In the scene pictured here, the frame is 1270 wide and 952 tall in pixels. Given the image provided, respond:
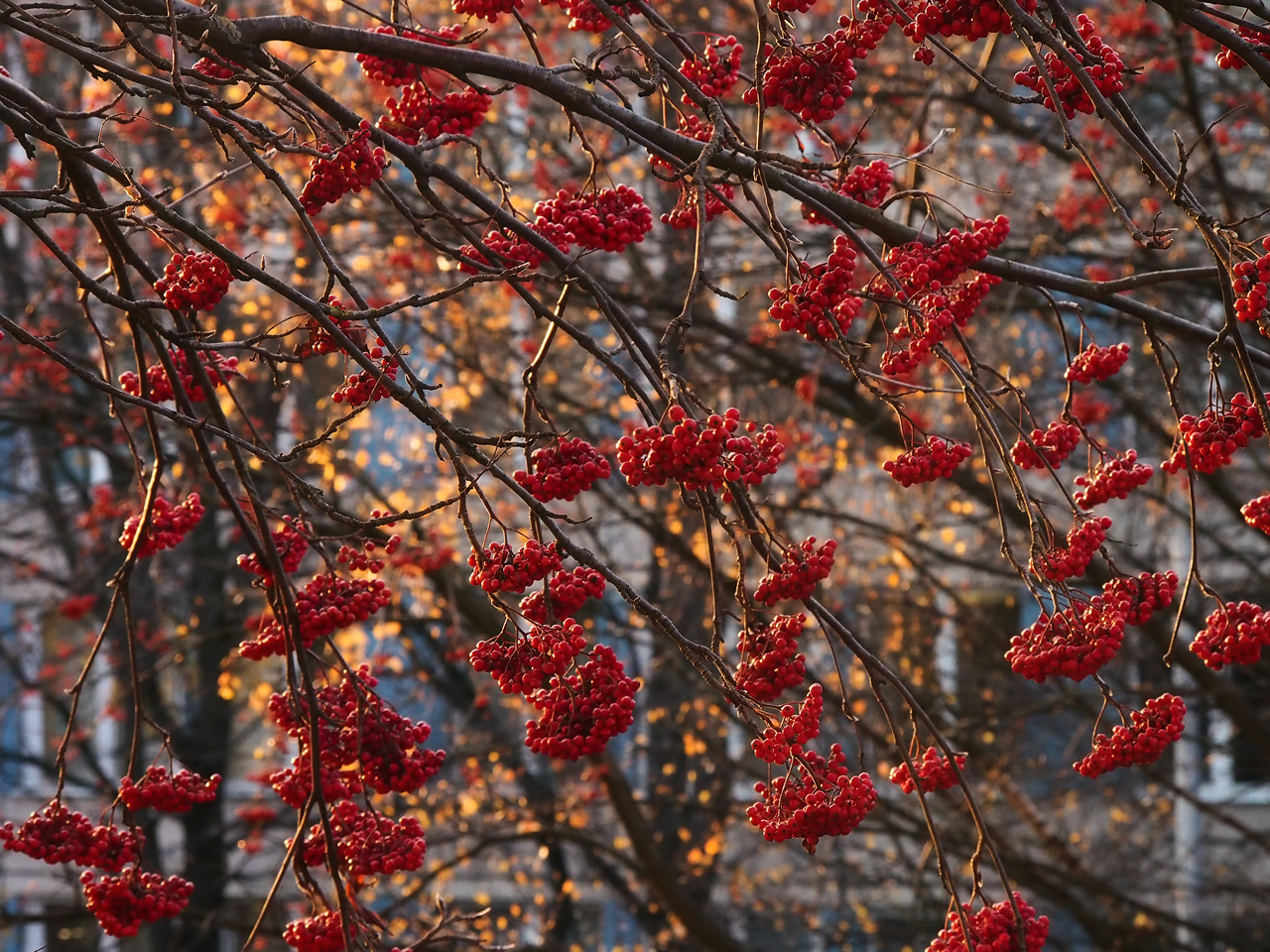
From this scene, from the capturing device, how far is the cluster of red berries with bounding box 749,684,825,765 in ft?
7.30

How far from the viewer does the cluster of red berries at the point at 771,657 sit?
2.49m

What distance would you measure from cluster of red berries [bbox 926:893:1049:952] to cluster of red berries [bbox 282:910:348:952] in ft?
3.74

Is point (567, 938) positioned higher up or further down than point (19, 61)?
further down

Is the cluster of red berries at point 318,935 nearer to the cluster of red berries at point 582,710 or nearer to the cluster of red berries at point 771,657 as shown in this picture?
the cluster of red berries at point 582,710

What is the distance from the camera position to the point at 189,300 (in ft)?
8.45

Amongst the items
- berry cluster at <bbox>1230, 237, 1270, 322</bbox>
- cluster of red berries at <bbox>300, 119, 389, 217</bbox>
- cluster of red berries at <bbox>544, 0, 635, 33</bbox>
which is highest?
cluster of red berries at <bbox>544, 0, 635, 33</bbox>

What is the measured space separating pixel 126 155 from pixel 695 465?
9.77 metres

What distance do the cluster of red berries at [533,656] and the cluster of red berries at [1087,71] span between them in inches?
46.7

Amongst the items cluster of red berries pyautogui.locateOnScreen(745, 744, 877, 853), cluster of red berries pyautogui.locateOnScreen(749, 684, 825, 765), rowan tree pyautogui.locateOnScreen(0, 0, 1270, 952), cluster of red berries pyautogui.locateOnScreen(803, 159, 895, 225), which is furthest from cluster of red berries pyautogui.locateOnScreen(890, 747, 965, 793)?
cluster of red berries pyautogui.locateOnScreen(803, 159, 895, 225)

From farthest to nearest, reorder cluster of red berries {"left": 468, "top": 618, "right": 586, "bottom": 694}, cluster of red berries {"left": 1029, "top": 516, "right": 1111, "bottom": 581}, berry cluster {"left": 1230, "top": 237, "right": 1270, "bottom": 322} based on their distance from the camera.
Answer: cluster of red berries {"left": 1029, "top": 516, "right": 1111, "bottom": 581}
cluster of red berries {"left": 468, "top": 618, "right": 586, "bottom": 694}
berry cluster {"left": 1230, "top": 237, "right": 1270, "bottom": 322}

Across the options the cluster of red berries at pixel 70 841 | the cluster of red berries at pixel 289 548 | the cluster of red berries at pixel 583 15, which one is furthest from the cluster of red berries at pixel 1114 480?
the cluster of red berries at pixel 70 841

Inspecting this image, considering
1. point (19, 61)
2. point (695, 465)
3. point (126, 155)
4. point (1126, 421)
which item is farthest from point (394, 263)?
point (1126, 421)

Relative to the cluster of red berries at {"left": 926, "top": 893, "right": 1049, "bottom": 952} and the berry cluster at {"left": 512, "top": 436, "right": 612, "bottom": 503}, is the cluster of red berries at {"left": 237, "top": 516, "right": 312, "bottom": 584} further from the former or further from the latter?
the cluster of red berries at {"left": 926, "top": 893, "right": 1049, "bottom": 952}

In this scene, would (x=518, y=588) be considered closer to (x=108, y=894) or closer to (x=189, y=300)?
(x=189, y=300)
